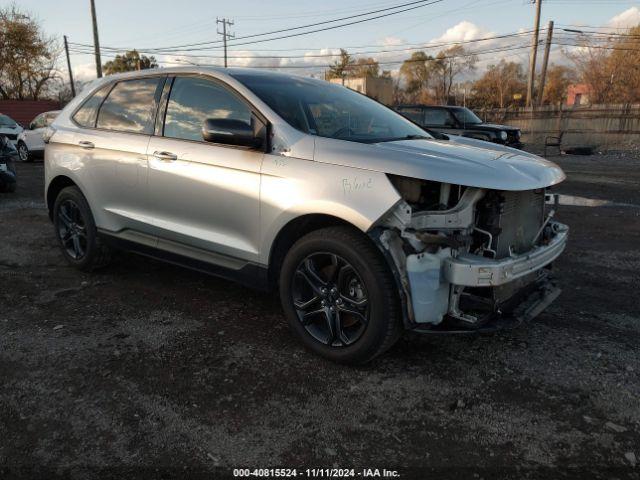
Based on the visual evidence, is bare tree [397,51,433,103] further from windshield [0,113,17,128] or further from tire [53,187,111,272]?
tire [53,187,111,272]

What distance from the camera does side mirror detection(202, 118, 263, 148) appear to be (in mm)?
3314

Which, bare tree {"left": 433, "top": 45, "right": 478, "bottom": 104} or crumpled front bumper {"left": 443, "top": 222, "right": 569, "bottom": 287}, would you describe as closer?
crumpled front bumper {"left": 443, "top": 222, "right": 569, "bottom": 287}

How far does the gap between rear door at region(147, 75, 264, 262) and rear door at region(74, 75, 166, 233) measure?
6.6 inches

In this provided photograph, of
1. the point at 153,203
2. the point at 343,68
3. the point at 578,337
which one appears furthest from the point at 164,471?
the point at 343,68

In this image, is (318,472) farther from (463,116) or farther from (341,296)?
(463,116)

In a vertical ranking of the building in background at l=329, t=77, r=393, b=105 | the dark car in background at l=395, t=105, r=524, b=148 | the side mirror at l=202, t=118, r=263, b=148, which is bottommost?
the dark car in background at l=395, t=105, r=524, b=148

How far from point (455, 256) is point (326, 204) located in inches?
31.3

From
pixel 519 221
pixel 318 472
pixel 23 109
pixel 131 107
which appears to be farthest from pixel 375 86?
pixel 318 472

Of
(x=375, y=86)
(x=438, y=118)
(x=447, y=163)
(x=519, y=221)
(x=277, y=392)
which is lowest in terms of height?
(x=277, y=392)

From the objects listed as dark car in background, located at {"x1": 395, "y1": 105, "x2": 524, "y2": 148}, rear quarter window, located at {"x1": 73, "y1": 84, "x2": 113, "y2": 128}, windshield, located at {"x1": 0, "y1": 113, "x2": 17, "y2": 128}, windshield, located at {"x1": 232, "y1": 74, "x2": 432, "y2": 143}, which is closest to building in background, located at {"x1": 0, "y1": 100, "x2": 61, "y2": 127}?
windshield, located at {"x1": 0, "y1": 113, "x2": 17, "y2": 128}

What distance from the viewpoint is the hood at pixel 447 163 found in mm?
2781

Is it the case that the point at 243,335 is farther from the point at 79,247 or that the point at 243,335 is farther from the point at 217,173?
the point at 79,247

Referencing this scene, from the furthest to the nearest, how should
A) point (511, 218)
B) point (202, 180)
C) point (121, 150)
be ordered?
point (121, 150) → point (202, 180) → point (511, 218)

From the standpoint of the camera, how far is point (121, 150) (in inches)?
168
